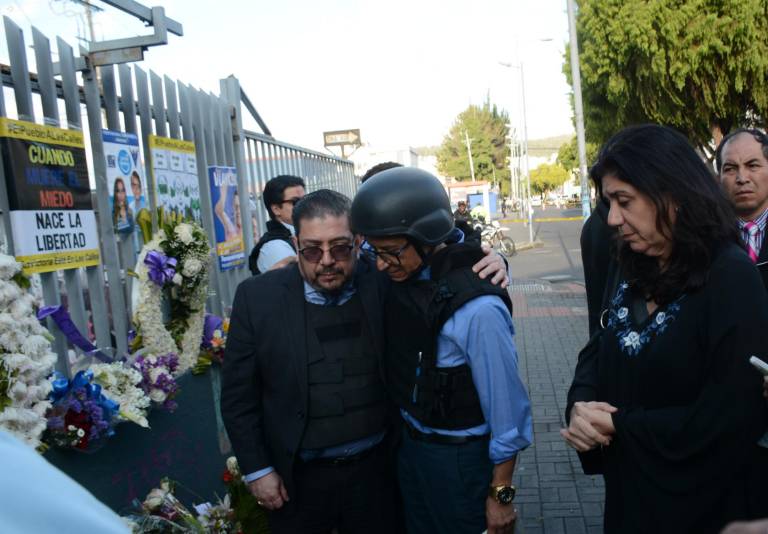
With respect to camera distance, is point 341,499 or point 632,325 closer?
point 632,325

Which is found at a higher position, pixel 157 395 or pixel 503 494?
pixel 157 395

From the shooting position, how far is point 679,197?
1.92 meters

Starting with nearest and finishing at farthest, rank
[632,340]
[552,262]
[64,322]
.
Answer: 1. [632,340]
2. [64,322]
3. [552,262]

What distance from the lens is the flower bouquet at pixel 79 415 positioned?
275 cm

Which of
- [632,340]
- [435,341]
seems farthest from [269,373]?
[632,340]

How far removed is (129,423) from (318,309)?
4.23ft

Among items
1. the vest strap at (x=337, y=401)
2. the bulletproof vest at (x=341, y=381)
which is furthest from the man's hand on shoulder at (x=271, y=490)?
the vest strap at (x=337, y=401)

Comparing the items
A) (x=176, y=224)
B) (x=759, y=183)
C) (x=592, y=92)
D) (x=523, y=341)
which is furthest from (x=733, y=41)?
(x=176, y=224)

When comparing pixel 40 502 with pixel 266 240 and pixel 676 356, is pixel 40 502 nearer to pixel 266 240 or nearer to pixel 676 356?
pixel 676 356

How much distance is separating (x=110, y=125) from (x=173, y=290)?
0.97 m

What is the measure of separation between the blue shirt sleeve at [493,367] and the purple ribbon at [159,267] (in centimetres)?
196

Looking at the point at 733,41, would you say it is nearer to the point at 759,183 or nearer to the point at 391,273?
the point at 759,183

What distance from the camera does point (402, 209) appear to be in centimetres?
229

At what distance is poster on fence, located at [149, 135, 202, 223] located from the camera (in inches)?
164
